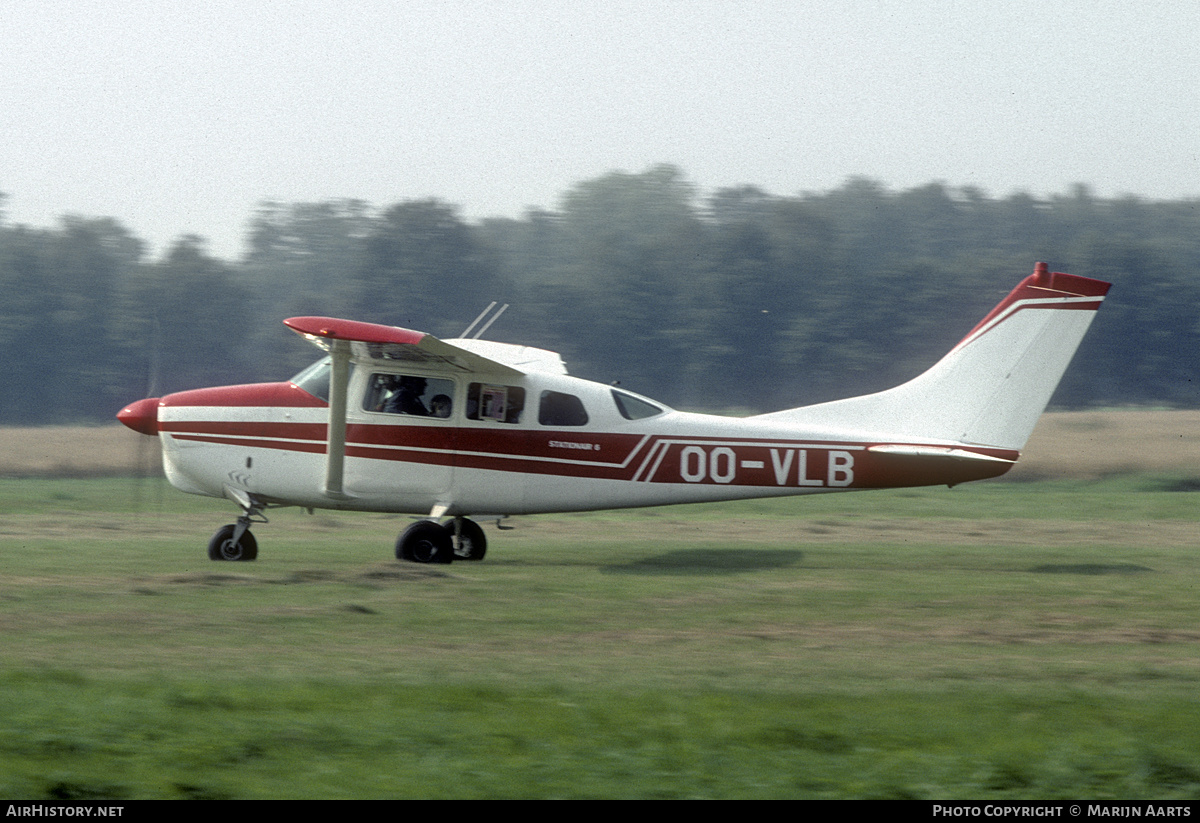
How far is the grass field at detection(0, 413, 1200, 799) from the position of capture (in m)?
5.39

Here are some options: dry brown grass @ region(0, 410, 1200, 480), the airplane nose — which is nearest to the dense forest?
dry brown grass @ region(0, 410, 1200, 480)

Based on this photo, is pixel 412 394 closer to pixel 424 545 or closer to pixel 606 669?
pixel 424 545

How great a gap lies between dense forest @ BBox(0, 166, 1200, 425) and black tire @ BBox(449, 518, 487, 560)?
50.1 m

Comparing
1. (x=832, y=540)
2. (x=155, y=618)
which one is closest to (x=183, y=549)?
(x=155, y=618)

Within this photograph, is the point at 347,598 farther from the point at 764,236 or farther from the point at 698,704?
the point at 764,236

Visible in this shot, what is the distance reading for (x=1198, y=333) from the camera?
67312mm

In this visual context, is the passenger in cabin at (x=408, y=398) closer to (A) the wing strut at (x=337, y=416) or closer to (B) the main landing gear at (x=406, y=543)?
(A) the wing strut at (x=337, y=416)

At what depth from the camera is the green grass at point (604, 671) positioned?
5379 millimetres

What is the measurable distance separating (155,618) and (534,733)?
4610 millimetres

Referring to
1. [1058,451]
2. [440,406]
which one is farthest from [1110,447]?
[440,406]

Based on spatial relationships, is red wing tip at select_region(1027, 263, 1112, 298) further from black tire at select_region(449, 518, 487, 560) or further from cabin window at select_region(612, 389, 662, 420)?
black tire at select_region(449, 518, 487, 560)

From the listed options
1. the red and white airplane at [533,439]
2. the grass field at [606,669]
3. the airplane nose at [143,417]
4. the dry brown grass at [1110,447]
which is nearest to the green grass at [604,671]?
the grass field at [606,669]

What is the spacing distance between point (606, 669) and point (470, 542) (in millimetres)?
6944

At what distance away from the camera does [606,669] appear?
7.90 meters
